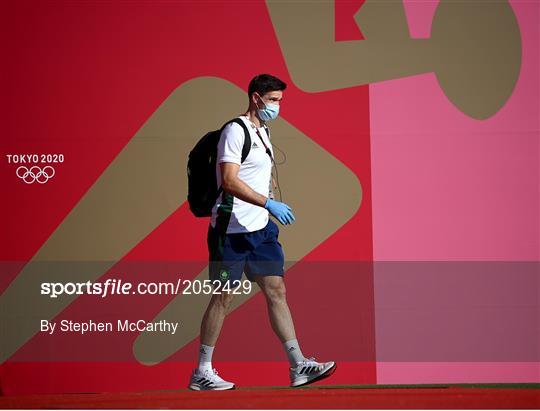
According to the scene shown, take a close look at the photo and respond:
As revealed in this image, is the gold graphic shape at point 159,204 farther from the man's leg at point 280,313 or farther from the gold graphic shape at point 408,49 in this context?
the man's leg at point 280,313

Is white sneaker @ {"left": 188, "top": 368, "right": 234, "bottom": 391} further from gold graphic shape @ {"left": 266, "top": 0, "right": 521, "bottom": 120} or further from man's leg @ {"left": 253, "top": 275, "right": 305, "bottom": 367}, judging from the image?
gold graphic shape @ {"left": 266, "top": 0, "right": 521, "bottom": 120}

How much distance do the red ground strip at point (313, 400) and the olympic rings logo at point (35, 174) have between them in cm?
150

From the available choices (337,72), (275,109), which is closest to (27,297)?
(275,109)

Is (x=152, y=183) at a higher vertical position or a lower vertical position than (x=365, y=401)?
higher

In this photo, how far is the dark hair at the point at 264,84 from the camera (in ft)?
18.3

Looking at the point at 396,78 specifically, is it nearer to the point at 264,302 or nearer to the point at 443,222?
the point at 443,222

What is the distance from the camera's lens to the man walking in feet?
17.9

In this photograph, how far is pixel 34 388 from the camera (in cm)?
617

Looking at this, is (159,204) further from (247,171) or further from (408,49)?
(408,49)

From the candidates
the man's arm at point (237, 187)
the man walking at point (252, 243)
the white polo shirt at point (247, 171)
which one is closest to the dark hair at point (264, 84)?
the man walking at point (252, 243)

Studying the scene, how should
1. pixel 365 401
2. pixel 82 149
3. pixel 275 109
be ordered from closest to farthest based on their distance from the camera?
pixel 365 401
pixel 275 109
pixel 82 149

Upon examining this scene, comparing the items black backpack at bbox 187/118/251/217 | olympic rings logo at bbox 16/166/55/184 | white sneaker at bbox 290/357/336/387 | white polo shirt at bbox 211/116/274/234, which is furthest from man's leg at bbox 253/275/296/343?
olympic rings logo at bbox 16/166/55/184

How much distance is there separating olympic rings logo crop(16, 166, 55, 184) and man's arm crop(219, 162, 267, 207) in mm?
1382

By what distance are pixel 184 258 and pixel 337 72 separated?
1503mm
